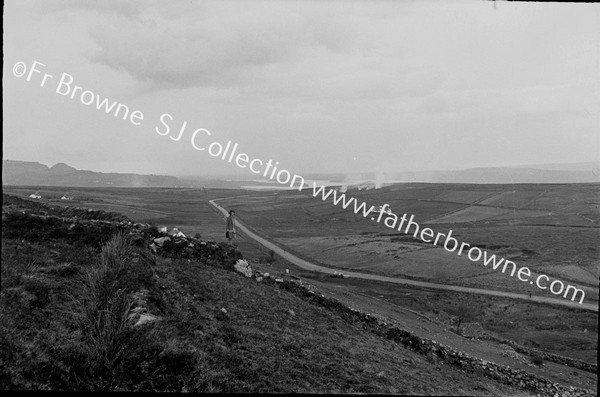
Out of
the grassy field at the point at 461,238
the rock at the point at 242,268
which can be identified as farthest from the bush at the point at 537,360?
the rock at the point at 242,268

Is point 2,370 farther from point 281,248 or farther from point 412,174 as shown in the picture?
point 412,174

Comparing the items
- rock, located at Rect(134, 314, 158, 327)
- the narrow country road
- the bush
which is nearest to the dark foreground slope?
rock, located at Rect(134, 314, 158, 327)

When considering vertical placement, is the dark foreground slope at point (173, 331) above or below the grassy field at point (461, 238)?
below

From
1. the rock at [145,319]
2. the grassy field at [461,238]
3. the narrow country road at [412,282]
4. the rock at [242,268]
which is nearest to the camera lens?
the rock at [145,319]

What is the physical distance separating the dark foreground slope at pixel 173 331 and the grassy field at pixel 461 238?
15.7 feet

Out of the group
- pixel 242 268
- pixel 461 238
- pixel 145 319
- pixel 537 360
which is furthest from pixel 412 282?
pixel 145 319

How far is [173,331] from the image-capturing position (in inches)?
282

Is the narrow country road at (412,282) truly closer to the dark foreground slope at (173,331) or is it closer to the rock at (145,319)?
the dark foreground slope at (173,331)

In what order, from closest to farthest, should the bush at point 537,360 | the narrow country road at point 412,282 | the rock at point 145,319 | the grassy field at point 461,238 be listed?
the rock at point 145,319 < the bush at point 537,360 < the grassy field at point 461,238 < the narrow country road at point 412,282

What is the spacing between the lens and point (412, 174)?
535 ft

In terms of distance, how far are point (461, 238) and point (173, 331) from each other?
182ft

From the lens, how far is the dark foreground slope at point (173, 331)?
4.79 meters

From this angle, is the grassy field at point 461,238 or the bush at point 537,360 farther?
the grassy field at point 461,238

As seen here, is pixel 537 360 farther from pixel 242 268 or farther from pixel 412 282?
pixel 412 282
